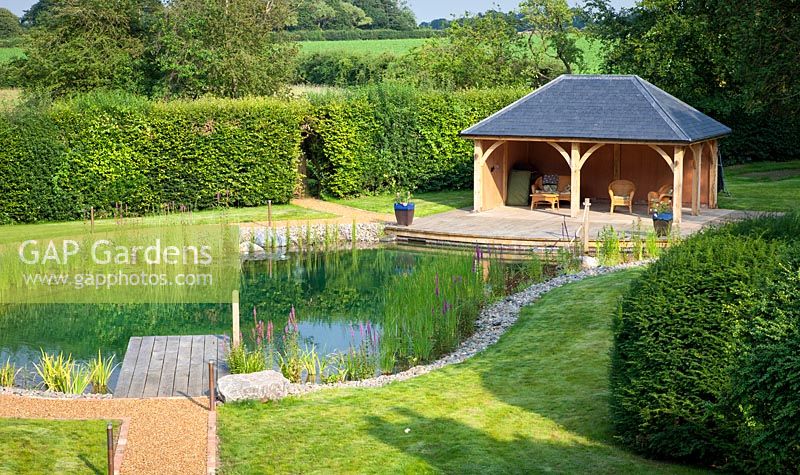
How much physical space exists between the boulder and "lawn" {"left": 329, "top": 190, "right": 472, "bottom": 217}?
12994 mm

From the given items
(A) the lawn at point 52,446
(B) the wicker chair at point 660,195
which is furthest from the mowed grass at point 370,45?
(A) the lawn at point 52,446

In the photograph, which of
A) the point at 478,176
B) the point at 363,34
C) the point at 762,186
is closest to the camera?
the point at 478,176

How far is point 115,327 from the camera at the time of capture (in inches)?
571

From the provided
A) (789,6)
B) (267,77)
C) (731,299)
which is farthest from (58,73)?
(731,299)

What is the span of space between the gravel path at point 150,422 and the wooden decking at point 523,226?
10706mm

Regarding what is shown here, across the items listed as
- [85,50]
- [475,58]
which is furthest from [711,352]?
[475,58]

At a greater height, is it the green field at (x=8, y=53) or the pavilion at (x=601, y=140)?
the green field at (x=8, y=53)

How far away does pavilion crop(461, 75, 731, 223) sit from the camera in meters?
20.9

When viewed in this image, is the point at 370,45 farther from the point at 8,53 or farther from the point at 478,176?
the point at 478,176

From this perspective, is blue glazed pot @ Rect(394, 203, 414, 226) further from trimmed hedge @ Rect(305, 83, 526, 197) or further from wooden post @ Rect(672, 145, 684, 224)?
wooden post @ Rect(672, 145, 684, 224)

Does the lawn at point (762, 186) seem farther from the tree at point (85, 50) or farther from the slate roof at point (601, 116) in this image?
the tree at point (85, 50)

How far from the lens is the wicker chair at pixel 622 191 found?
22.4 metres

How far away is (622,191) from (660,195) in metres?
1.26

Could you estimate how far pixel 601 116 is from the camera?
21656 mm
